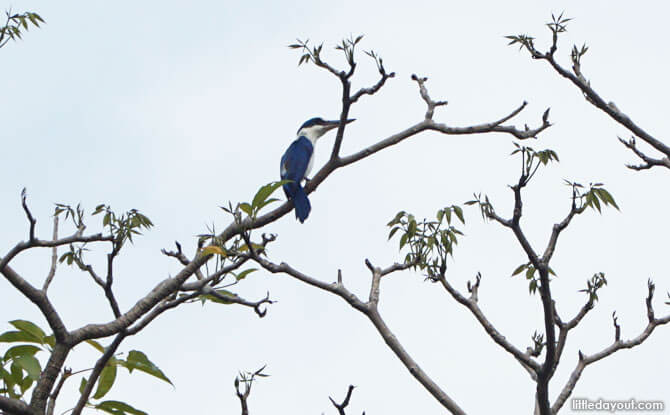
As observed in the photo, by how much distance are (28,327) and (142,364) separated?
0.50m

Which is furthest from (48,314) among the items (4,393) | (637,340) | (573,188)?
(637,340)

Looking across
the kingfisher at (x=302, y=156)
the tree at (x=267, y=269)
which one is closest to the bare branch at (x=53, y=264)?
the tree at (x=267, y=269)

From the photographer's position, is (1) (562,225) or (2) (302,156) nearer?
(1) (562,225)

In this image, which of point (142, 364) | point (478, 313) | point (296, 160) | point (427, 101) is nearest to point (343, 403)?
point (142, 364)

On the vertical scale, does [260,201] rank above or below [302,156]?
below

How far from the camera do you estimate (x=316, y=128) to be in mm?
10586

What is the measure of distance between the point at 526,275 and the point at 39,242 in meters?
3.18

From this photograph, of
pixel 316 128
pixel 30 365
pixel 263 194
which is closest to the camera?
pixel 30 365

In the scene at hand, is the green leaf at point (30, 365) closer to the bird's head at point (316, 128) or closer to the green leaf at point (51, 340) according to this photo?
the green leaf at point (51, 340)

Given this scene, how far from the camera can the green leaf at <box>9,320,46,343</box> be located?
3205mm

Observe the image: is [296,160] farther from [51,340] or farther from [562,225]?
[51,340]

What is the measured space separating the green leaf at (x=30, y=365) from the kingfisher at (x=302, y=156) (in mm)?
4447

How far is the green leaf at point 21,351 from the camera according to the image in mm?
3201

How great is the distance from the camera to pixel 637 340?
17.9 feet
